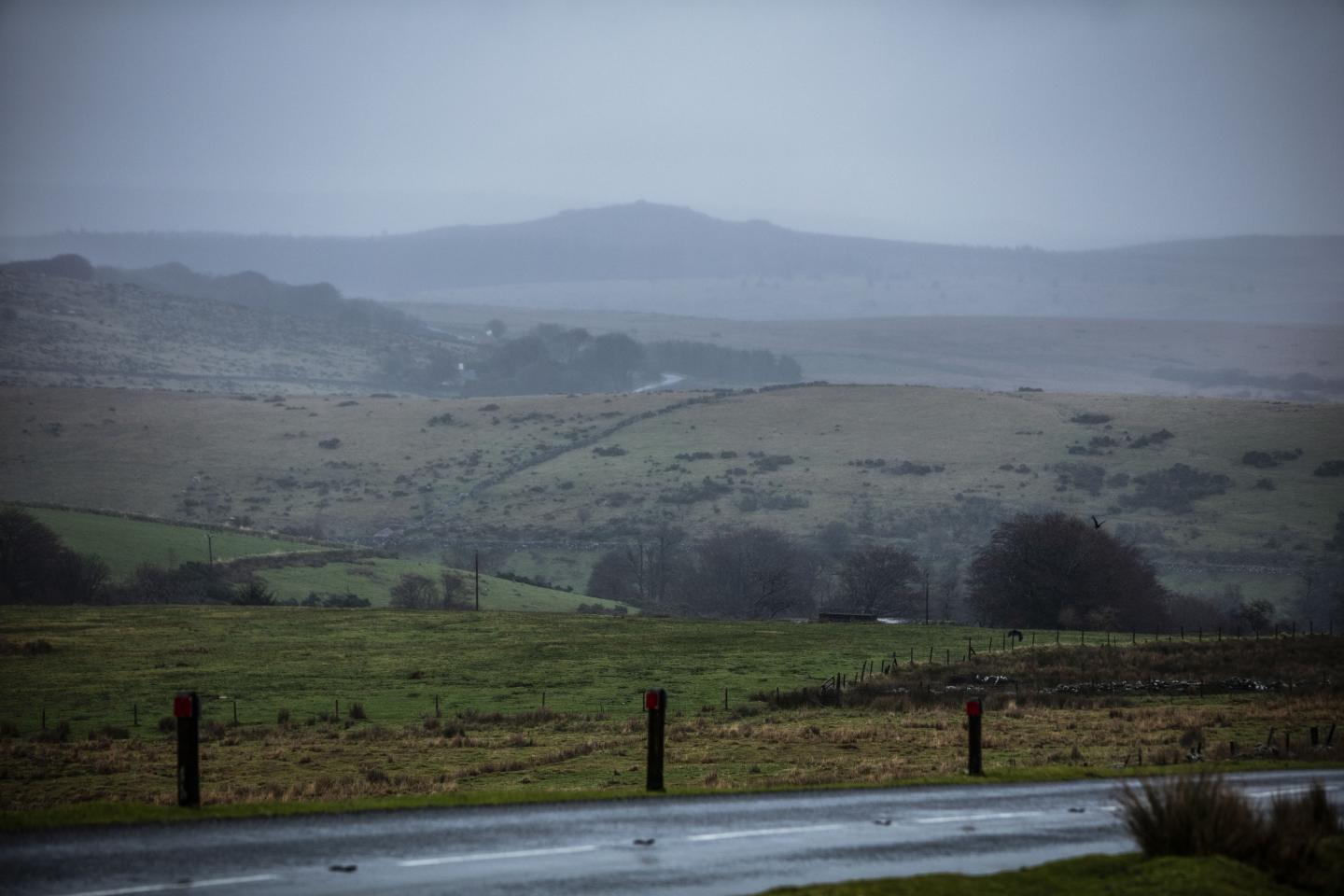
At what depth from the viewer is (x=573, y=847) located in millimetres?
14430

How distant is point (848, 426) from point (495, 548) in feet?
163

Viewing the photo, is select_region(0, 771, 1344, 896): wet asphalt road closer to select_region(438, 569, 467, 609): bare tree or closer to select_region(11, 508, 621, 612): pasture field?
select_region(11, 508, 621, 612): pasture field

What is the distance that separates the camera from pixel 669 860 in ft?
45.6

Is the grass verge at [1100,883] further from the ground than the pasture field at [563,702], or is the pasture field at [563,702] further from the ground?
the grass verge at [1100,883]

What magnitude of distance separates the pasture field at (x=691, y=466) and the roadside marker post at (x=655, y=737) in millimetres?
83368

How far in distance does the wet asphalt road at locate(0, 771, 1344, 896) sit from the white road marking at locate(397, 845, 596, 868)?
0.07ft

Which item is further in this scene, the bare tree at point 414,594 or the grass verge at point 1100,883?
the bare tree at point 414,594

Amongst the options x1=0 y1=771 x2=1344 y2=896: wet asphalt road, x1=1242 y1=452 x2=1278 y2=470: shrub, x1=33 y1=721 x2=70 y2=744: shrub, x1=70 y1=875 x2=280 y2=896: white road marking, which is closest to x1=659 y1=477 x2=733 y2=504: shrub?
x1=1242 y1=452 x2=1278 y2=470: shrub

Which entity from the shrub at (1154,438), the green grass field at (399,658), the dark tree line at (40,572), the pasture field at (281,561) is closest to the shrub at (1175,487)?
the shrub at (1154,438)

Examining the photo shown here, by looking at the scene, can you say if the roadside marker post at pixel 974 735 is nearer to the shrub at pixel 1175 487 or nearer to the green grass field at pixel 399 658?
the green grass field at pixel 399 658

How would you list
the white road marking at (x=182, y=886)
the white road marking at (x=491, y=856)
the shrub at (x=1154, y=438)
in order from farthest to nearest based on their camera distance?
1. the shrub at (x=1154, y=438)
2. the white road marking at (x=491, y=856)
3. the white road marking at (x=182, y=886)

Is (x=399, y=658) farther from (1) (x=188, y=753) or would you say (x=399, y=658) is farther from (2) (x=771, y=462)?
(2) (x=771, y=462)

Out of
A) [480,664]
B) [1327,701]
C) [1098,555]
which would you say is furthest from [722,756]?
[1098,555]

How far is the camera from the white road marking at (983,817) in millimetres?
16703
